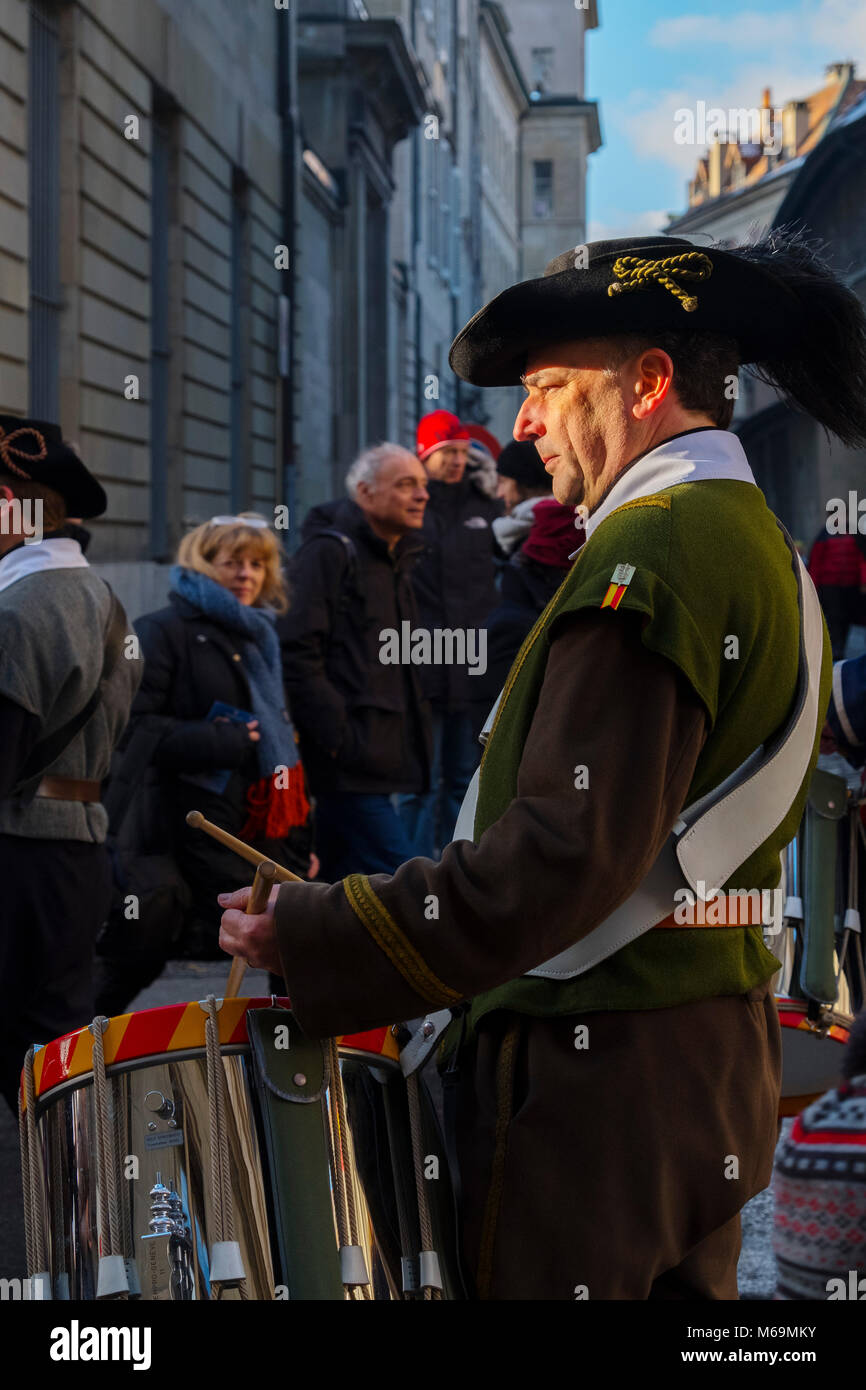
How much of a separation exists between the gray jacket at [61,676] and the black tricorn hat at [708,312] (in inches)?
67.8

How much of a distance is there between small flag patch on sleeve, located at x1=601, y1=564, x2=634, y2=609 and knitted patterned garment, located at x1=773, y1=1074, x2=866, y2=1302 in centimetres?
61

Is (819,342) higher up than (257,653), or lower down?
higher up

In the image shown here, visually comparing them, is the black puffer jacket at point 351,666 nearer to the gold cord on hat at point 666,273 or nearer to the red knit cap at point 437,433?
the red knit cap at point 437,433

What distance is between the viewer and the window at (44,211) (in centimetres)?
1102

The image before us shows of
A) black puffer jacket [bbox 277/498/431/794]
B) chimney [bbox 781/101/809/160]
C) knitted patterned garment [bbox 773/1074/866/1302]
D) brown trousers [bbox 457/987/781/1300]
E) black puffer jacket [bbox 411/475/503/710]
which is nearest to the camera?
knitted patterned garment [bbox 773/1074/866/1302]

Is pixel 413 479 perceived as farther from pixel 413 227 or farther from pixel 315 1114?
pixel 413 227

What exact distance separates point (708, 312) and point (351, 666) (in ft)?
14.6

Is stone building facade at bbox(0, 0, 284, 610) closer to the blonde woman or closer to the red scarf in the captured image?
the blonde woman

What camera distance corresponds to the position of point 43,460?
4031 millimetres

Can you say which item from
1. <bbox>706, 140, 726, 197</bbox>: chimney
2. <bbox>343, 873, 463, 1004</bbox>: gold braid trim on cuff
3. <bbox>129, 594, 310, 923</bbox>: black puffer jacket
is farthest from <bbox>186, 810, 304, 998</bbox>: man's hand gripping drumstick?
<bbox>706, 140, 726, 197</bbox>: chimney

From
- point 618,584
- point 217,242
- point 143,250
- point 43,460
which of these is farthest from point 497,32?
point 618,584

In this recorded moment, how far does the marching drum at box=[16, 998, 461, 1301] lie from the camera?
6.40ft

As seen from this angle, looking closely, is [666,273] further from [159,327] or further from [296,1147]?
[159,327]

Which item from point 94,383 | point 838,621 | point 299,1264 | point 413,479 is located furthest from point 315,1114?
point 94,383
